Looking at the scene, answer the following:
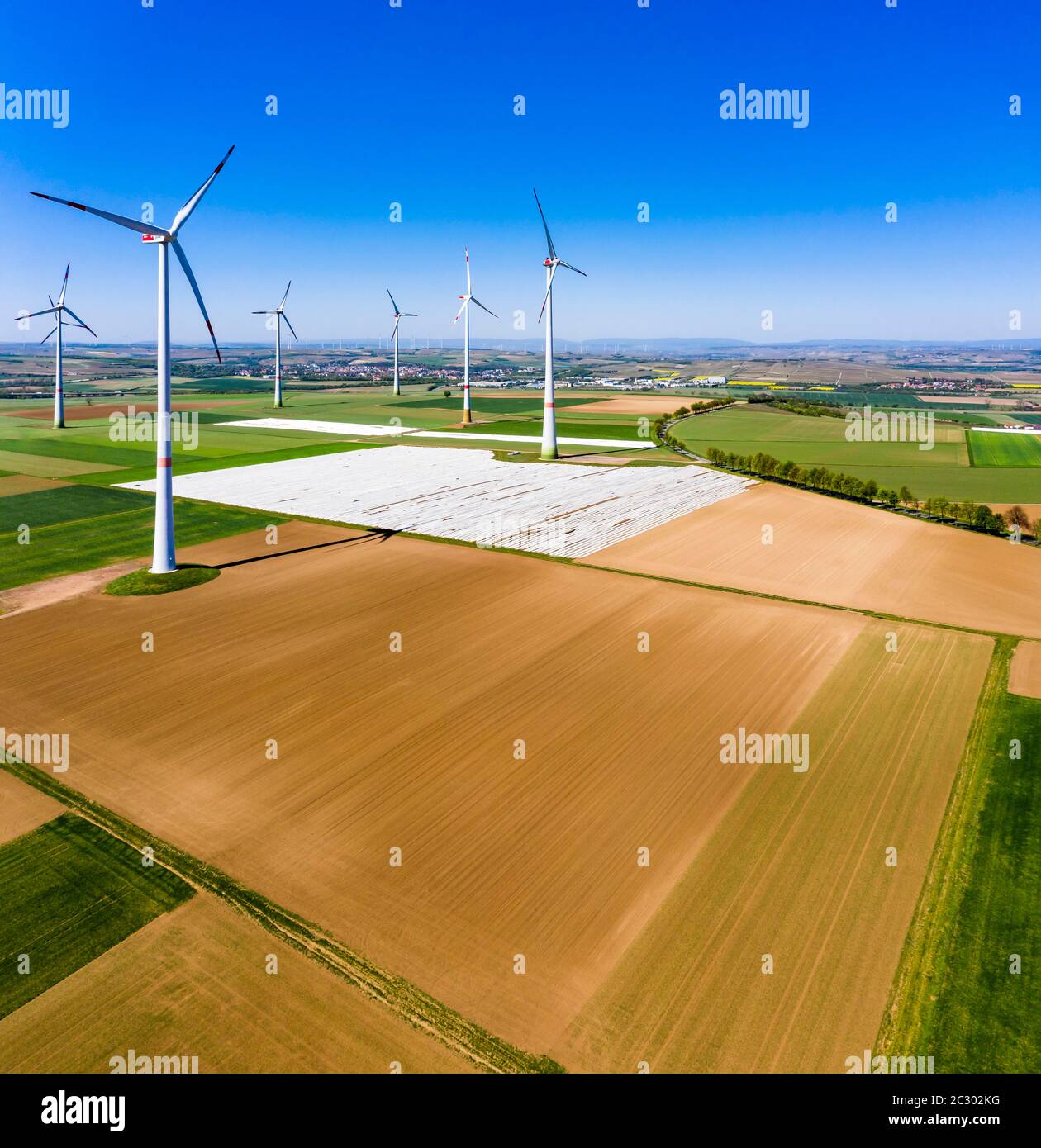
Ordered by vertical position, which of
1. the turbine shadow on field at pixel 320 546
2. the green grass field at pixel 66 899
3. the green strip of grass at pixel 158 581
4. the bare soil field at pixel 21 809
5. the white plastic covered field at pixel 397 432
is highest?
the white plastic covered field at pixel 397 432

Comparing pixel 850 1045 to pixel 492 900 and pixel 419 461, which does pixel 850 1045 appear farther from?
pixel 419 461

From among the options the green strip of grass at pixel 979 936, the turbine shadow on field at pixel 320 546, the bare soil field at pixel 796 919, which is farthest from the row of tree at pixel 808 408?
the green strip of grass at pixel 979 936

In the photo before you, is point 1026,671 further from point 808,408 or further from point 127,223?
point 808,408

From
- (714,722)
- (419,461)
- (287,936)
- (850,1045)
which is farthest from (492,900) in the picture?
(419,461)

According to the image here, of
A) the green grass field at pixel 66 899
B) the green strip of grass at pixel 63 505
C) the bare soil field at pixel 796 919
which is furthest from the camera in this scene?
the green strip of grass at pixel 63 505

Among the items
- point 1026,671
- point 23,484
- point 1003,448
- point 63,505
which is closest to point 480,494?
point 63,505

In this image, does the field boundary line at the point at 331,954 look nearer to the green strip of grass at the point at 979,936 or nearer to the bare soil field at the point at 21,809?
the bare soil field at the point at 21,809
